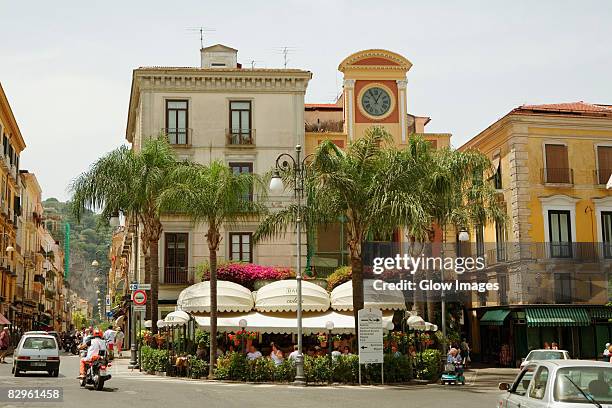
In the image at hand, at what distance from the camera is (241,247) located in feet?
141

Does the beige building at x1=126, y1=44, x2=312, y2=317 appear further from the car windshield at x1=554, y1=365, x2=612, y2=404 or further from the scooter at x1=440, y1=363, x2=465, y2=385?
the car windshield at x1=554, y1=365, x2=612, y2=404

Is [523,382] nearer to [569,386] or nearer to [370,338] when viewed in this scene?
[569,386]

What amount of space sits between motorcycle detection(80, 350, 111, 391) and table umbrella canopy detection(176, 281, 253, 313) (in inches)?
347

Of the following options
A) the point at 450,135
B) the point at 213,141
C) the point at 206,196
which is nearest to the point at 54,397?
the point at 206,196

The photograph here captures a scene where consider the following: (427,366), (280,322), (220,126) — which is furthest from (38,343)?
(220,126)

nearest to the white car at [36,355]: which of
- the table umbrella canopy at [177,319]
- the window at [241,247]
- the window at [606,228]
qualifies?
the table umbrella canopy at [177,319]

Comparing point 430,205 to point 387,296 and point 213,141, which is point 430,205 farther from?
point 213,141

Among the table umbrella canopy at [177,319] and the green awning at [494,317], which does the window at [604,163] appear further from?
the table umbrella canopy at [177,319]

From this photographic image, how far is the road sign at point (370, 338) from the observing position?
83.0 ft

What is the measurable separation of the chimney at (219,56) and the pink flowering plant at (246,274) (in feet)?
41.8

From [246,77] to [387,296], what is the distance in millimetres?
17757

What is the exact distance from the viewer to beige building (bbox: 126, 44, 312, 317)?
140ft

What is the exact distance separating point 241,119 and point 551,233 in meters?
17.6

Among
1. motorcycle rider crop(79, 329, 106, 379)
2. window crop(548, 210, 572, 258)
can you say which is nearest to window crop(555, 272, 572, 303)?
window crop(548, 210, 572, 258)
